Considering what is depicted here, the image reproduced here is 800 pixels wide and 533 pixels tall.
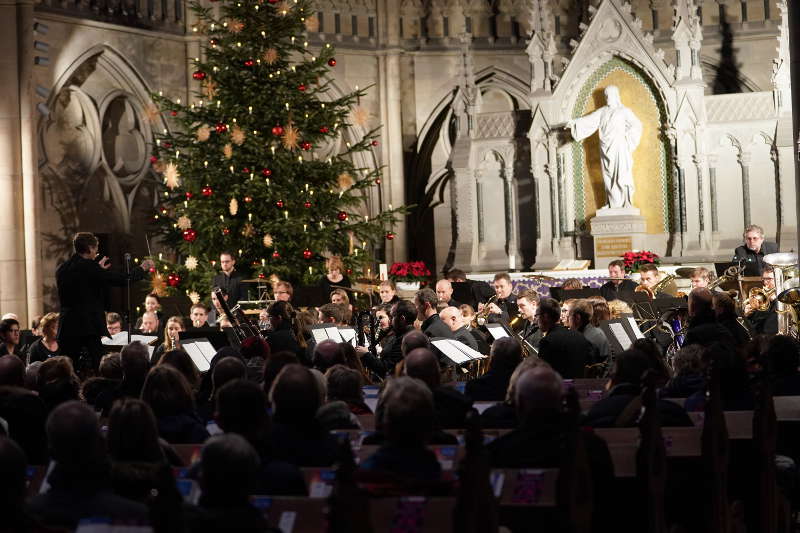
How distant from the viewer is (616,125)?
1803 centimetres

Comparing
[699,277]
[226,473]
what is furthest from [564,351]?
[226,473]

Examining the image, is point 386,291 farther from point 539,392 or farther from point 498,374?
point 539,392

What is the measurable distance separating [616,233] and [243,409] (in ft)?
46.2

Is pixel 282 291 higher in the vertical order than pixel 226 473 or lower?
higher

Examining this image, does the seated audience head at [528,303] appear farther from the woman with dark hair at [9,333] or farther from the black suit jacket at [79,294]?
the woman with dark hair at [9,333]

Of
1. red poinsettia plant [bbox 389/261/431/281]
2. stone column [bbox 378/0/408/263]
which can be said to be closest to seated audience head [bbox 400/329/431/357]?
red poinsettia plant [bbox 389/261/431/281]

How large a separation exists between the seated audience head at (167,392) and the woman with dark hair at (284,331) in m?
3.79

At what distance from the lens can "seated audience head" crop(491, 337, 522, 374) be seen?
729cm

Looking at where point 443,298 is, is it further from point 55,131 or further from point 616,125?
point 55,131

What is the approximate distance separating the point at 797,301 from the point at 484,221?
29.2 ft

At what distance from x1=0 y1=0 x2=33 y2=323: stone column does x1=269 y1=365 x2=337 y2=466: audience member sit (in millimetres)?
11621

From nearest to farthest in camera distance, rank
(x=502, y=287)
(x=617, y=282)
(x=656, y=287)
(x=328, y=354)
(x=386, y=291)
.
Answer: (x=328, y=354)
(x=386, y=291)
(x=502, y=287)
(x=656, y=287)
(x=617, y=282)

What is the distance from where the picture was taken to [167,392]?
18.1 feet

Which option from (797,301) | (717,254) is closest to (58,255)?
(717,254)
